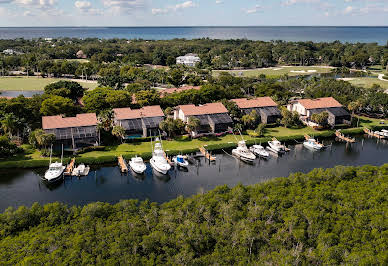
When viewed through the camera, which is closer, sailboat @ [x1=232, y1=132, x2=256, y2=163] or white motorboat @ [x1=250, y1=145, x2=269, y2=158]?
sailboat @ [x1=232, y1=132, x2=256, y2=163]

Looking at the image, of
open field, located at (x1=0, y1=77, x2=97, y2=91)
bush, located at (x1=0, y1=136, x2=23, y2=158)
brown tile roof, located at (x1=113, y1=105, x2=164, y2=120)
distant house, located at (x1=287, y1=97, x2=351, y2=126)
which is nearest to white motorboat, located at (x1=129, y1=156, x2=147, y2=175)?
brown tile roof, located at (x1=113, y1=105, x2=164, y2=120)

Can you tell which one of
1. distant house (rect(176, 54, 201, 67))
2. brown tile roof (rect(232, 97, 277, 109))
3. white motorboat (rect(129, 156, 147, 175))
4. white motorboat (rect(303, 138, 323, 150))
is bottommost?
white motorboat (rect(129, 156, 147, 175))

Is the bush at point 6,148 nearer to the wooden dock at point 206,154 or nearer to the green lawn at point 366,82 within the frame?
the wooden dock at point 206,154

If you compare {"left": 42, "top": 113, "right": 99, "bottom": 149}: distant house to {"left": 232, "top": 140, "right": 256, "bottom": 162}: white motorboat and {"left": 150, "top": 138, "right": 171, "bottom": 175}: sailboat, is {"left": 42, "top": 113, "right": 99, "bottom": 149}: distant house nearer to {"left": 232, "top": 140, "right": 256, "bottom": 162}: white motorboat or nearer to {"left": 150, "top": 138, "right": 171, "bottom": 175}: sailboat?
{"left": 150, "top": 138, "right": 171, "bottom": 175}: sailboat

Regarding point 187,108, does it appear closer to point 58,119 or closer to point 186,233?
point 58,119

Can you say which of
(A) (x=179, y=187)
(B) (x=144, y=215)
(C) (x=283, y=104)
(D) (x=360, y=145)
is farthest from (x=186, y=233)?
(C) (x=283, y=104)

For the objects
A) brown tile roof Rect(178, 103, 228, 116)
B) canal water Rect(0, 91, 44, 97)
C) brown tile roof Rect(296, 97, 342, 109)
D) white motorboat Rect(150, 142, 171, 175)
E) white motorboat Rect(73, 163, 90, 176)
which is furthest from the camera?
canal water Rect(0, 91, 44, 97)
